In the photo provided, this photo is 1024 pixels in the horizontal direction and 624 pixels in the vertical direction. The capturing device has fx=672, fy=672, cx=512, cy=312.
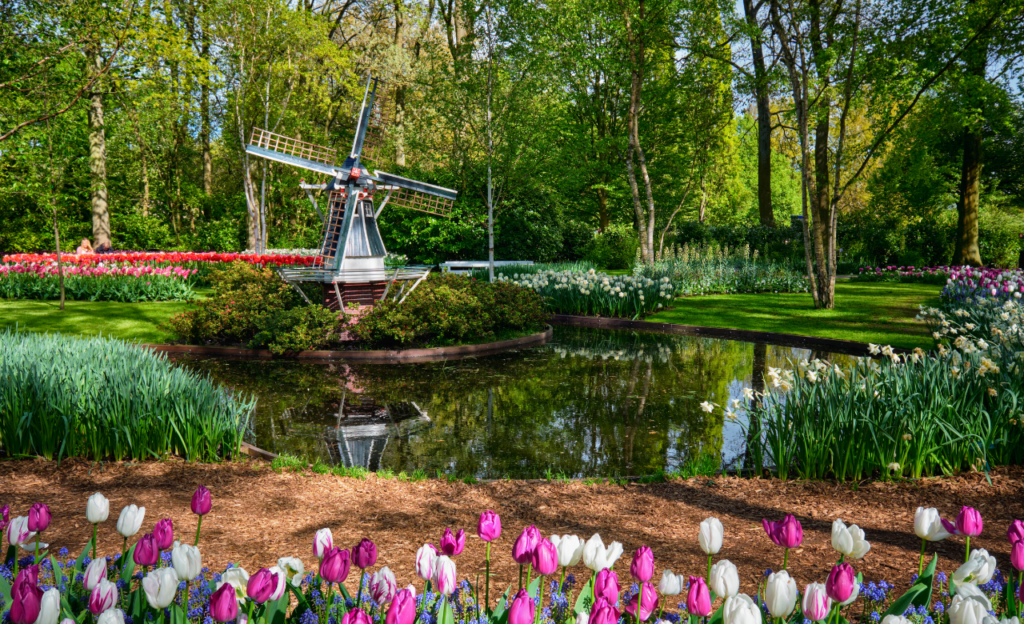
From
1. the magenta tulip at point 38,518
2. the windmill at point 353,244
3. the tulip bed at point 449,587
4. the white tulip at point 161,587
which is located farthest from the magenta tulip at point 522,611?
the windmill at point 353,244

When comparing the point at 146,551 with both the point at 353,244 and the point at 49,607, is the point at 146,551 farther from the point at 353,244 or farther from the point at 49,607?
the point at 353,244

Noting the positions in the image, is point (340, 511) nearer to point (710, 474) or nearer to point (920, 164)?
point (710, 474)

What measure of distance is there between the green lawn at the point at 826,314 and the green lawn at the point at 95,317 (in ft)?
32.4

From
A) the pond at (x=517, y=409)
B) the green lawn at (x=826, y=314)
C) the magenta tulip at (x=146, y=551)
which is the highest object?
the magenta tulip at (x=146, y=551)

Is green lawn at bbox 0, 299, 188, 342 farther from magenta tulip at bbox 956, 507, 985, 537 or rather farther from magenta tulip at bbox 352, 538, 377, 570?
magenta tulip at bbox 956, 507, 985, 537

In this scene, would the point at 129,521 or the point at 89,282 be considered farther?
the point at 89,282

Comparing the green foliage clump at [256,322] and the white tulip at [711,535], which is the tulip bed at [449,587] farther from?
the green foliage clump at [256,322]

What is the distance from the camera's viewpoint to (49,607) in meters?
1.60

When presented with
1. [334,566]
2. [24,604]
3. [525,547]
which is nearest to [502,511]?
[525,547]

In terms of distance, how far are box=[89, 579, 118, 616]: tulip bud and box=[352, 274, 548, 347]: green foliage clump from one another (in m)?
8.91

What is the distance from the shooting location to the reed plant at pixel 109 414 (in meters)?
4.98

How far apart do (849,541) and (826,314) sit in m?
13.4

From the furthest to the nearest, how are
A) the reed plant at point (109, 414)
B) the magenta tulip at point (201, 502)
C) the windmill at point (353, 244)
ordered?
the windmill at point (353, 244), the reed plant at point (109, 414), the magenta tulip at point (201, 502)

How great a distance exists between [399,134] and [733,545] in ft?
92.7
